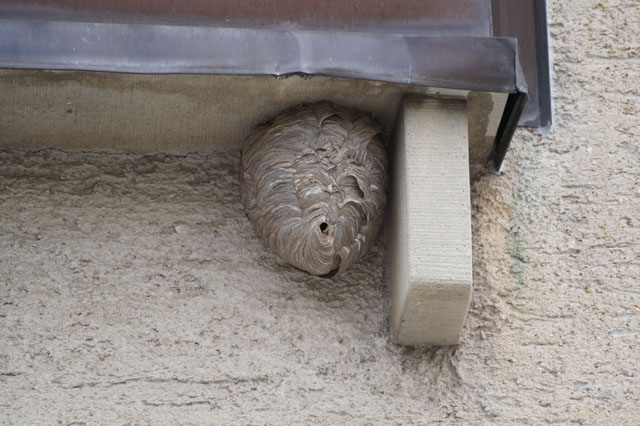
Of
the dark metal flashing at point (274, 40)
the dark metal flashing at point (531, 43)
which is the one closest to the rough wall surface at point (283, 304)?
the dark metal flashing at point (531, 43)

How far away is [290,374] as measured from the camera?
257 centimetres

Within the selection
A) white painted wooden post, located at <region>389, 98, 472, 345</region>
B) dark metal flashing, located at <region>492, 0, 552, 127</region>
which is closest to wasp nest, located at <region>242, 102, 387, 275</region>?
white painted wooden post, located at <region>389, 98, 472, 345</region>

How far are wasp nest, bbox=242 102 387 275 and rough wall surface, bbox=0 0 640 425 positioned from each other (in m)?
0.13

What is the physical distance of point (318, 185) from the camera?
8.44 ft

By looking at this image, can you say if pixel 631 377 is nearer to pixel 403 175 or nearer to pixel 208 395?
pixel 403 175

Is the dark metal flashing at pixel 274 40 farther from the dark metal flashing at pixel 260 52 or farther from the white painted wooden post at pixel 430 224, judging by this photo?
the white painted wooden post at pixel 430 224

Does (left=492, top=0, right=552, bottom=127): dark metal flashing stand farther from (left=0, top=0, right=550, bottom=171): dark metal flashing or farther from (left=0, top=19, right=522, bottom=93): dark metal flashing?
(left=0, top=19, right=522, bottom=93): dark metal flashing

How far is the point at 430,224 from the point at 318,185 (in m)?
0.30

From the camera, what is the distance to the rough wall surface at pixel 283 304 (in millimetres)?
2523

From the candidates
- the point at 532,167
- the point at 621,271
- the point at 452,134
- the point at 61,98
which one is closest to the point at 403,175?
the point at 452,134

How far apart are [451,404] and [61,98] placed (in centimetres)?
123

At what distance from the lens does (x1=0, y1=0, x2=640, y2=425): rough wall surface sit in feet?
8.28

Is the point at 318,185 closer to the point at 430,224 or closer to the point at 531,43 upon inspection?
the point at 430,224

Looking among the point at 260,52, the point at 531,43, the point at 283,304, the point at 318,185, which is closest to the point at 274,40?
the point at 260,52
